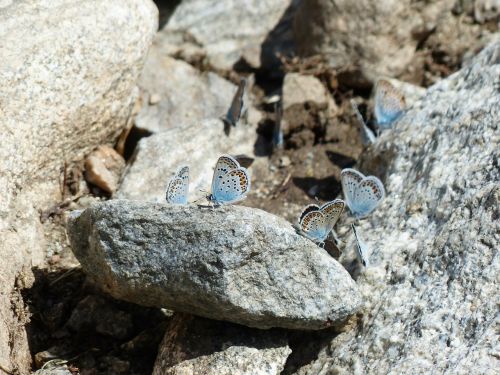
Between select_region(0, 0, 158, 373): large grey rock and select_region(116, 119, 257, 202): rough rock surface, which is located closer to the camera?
select_region(0, 0, 158, 373): large grey rock

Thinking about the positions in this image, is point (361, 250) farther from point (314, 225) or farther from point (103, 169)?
point (103, 169)

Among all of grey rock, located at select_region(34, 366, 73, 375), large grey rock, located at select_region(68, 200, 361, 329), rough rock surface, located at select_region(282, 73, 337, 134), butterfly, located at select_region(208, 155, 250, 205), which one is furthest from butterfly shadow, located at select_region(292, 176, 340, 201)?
grey rock, located at select_region(34, 366, 73, 375)

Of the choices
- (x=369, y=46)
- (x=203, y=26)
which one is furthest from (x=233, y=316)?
(x=203, y=26)

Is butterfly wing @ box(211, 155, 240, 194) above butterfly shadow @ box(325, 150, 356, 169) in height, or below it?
above

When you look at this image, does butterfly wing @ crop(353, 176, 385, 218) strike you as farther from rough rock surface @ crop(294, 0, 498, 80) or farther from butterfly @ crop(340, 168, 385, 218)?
rough rock surface @ crop(294, 0, 498, 80)

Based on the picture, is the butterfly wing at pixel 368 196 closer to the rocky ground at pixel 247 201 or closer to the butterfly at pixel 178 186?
the rocky ground at pixel 247 201

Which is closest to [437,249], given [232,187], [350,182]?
[350,182]

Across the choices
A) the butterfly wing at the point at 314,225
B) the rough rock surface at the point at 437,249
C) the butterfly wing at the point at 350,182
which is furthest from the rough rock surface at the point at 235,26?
the butterfly wing at the point at 314,225
